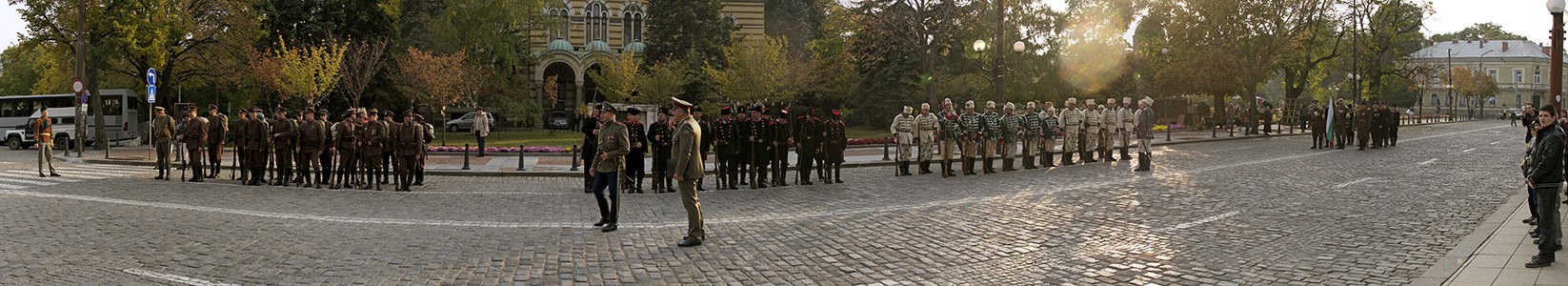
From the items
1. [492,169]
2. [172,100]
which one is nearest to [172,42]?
[172,100]

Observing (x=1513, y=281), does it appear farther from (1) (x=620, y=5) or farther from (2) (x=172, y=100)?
(1) (x=620, y=5)

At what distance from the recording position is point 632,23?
58.2 meters

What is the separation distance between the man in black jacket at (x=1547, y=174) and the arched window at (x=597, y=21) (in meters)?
52.9

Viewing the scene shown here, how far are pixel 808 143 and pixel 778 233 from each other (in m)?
7.16

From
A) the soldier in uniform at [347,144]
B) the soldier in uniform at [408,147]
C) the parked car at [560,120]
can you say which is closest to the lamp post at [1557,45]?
the soldier in uniform at [408,147]

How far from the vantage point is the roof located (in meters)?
109

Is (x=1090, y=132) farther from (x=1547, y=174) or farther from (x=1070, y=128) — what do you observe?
(x=1547, y=174)

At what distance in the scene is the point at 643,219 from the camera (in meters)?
11.1

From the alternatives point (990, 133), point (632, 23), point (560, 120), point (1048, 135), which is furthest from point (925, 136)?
point (632, 23)

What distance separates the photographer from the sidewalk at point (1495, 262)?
6945 millimetres

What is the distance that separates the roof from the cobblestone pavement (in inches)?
4486

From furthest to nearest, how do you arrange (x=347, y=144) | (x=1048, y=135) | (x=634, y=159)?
(x=1048, y=135)
(x=347, y=144)
(x=634, y=159)

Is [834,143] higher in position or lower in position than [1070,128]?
lower

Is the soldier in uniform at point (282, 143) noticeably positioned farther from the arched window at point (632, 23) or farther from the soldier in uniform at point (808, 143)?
the arched window at point (632, 23)
